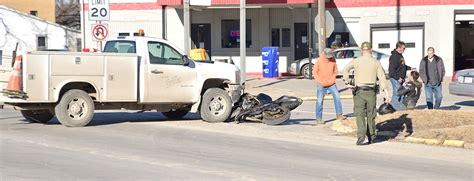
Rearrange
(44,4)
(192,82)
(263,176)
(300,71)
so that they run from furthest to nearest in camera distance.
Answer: (44,4) → (300,71) → (192,82) → (263,176)

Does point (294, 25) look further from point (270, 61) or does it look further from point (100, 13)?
point (100, 13)

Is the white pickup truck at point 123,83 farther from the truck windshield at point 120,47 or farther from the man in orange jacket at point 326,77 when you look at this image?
the man in orange jacket at point 326,77

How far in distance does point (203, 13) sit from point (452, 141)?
22.6 m

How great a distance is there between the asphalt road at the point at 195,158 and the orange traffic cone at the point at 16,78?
83 centimetres

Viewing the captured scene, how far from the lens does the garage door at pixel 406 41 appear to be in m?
31.4

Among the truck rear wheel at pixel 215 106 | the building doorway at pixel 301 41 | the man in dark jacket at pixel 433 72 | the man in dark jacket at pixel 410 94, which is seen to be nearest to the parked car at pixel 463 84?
the man in dark jacket at pixel 433 72

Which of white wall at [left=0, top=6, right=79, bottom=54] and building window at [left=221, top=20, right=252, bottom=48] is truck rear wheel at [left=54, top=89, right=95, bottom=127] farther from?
white wall at [left=0, top=6, right=79, bottom=54]

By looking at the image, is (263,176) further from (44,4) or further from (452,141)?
(44,4)

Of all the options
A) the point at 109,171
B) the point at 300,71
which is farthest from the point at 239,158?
the point at 300,71

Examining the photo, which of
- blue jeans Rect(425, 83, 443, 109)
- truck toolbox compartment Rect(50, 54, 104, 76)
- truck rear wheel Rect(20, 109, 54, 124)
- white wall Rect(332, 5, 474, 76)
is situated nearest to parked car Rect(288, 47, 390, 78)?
white wall Rect(332, 5, 474, 76)

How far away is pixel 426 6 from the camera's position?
31141mm

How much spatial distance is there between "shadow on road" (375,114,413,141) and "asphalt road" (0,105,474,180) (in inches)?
31.8

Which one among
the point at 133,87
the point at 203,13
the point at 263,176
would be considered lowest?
the point at 263,176

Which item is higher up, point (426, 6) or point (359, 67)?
point (426, 6)
